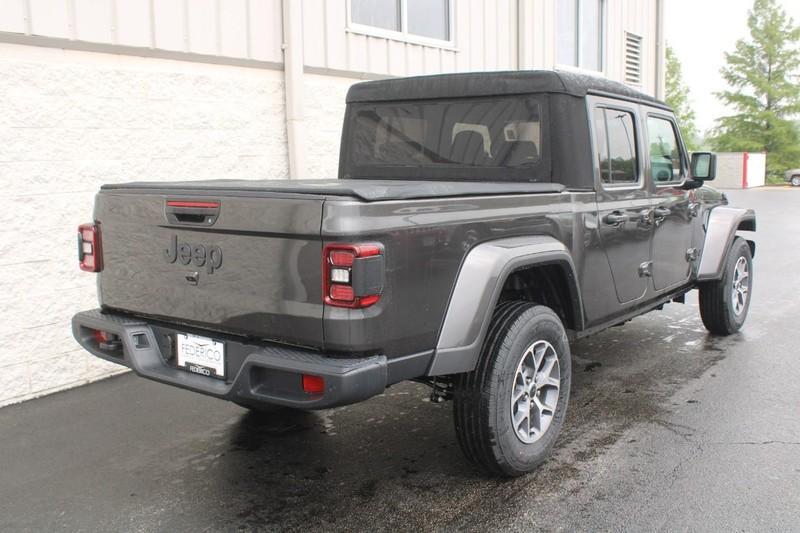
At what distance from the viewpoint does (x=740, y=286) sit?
6.35m

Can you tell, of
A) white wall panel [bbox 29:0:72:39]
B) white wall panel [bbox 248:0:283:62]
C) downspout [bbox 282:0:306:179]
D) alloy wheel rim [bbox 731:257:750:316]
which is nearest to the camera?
white wall panel [bbox 29:0:72:39]

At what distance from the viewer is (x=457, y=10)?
8867 millimetres

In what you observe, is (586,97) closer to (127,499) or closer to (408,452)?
(408,452)

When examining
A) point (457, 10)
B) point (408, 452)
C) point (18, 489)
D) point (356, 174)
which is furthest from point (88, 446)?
point (457, 10)

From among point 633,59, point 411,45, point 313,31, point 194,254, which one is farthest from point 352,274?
point 633,59

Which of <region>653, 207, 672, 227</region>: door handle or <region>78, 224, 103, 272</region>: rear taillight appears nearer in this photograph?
<region>78, 224, 103, 272</region>: rear taillight

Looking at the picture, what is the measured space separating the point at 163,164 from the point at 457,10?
4558mm

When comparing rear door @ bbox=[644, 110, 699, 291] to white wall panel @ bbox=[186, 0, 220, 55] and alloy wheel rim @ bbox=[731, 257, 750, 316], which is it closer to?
alloy wheel rim @ bbox=[731, 257, 750, 316]

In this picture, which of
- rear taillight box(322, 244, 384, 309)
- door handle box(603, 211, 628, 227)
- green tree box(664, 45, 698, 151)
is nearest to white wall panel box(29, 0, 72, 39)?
rear taillight box(322, 244, 384, 309)

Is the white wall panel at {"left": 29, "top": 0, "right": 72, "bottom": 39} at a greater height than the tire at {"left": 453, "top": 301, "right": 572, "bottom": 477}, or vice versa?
the white wall panel at {"left": 29, "top": 0, "right": 72, "bottom": 39}

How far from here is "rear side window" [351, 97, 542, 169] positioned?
165 inches

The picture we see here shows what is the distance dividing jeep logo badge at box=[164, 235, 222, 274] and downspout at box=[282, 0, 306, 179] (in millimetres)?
3499

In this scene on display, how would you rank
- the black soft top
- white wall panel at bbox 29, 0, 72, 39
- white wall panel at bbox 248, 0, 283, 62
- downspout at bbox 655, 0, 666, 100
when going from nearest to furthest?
1. the black soft top
2. white wall panel at bbox 29, 0, 72, 39
3. white wall panel at bbox 248, 0, 283, 62
4. downspout at bbox 655, 0, 666, 100

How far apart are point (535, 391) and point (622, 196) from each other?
4.79 ft
